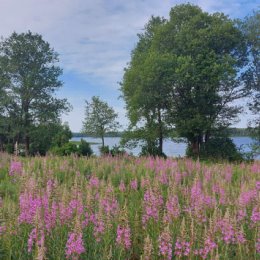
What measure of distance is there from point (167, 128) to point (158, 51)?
24.5 ft

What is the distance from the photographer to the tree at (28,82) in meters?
40.2

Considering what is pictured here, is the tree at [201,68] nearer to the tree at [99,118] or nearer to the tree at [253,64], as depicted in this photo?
the tree at [253,64]

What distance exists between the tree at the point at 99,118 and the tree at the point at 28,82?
50.1 ft

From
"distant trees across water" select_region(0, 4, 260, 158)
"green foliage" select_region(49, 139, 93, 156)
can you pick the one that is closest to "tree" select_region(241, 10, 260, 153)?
"distant trees across water" select_region(0, 4, 260, 158)

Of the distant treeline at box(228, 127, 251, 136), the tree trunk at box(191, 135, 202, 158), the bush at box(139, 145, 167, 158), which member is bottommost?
the bush at box(139, 145, 167, 158)

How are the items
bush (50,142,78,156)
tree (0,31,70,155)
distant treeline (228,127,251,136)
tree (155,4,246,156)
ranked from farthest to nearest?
tree (0,31,70,155) → distant treeline (228,127,251,136) → tree (155,4,246,156) → bush (50,142,78,156)

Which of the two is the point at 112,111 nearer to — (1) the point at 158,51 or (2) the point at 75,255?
(1) the point at 158,51

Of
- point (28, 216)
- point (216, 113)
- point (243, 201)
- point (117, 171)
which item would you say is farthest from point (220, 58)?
point (28, 216)

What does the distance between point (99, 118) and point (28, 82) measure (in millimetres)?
20473

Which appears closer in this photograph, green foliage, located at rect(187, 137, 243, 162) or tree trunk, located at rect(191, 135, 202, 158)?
green foliage, located at rect(187, 137, 243, 162)

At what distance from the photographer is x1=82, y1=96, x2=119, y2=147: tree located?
2274 inches

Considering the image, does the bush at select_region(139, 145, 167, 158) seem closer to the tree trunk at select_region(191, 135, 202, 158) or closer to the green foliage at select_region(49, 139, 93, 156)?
the tree trunk at select_region(191, 135, 202, 158)

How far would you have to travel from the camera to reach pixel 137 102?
Answer: 31438 mm

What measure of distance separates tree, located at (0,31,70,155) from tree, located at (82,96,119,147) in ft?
50.1
